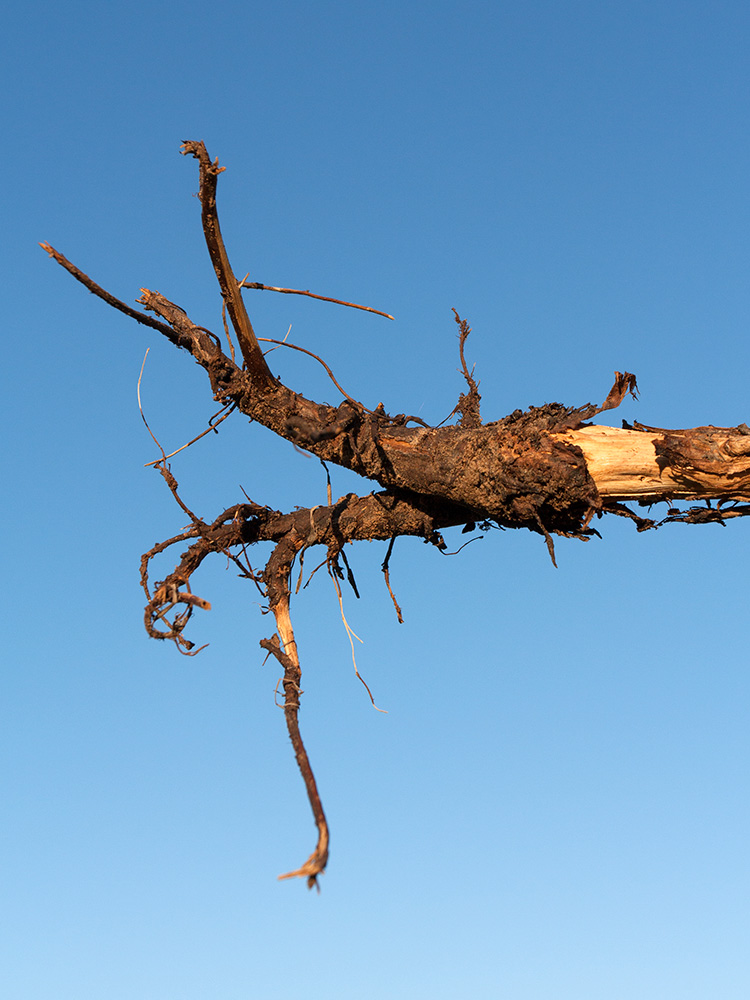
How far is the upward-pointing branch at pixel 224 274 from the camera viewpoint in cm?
315

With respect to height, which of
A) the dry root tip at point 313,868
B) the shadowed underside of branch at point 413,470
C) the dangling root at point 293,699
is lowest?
the dry root tip at point 313,868

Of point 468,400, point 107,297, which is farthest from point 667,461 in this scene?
point 107,297

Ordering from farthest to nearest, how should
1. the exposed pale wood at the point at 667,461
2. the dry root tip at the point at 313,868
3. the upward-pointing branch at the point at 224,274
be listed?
the exposed pale wood at the point at 667,461 < the upward-pointing branch at the point at 224,274 < the dry root tip at the point at 313,868

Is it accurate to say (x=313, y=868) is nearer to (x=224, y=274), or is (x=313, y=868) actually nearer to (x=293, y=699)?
(x=293, y=699)

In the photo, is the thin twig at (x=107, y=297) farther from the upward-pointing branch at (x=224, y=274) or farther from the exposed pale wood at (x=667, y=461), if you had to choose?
the exposed pale wood at (x=667, y=461)

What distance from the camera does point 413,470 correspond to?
3.75 m

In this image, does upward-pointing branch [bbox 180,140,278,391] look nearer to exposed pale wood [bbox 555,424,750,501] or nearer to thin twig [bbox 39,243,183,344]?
thin twig [bbox 39,243,183,344]

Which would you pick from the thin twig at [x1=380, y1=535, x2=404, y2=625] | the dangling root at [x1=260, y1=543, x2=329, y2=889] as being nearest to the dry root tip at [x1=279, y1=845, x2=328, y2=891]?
the dangling root at [x1=260, y1=543, x2=329, y2=889]

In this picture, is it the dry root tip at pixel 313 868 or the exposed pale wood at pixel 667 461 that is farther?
the exposed pale wood at pixel 667 461

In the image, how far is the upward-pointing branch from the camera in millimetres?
3154

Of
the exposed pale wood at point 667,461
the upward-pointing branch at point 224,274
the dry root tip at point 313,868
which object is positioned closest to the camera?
the dry root tip at point 313,868

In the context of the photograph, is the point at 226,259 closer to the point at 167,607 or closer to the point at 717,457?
the point at 167,607

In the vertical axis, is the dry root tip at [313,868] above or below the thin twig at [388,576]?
below

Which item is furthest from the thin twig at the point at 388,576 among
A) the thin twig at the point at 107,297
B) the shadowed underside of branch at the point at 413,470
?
the thin twig at the point at 107,297
